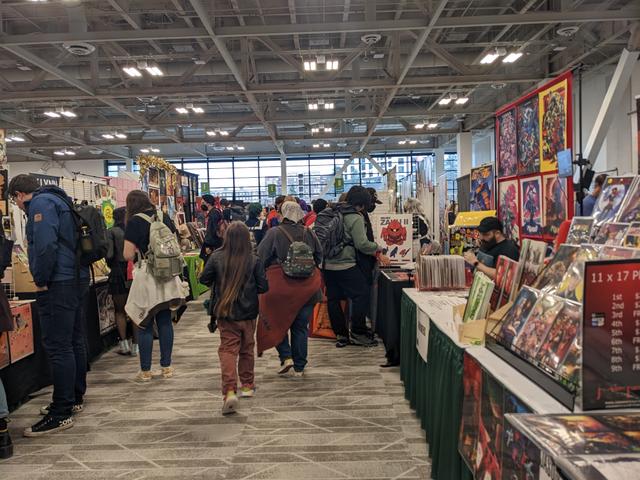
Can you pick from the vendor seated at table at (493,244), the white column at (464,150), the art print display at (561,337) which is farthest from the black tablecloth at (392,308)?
the white column at (464,150)

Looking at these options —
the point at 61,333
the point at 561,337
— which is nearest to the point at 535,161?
the point at 561,337

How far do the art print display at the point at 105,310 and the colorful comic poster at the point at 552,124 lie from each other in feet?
13.4

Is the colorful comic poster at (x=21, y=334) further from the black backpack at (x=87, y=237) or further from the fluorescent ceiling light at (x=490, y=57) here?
the fluorescent ceiling light at (x=490, y=57)

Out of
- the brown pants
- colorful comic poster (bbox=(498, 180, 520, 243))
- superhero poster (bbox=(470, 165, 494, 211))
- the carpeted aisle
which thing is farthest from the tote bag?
superhero poster (bbox=(470, 165, 494, 211))

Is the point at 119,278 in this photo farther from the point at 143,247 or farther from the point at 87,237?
the point at 87,237

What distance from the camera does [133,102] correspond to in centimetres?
1221

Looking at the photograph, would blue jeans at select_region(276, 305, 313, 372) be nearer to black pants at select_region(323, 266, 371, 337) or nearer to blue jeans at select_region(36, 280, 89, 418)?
black pants at select_region(323, 266, 371, 337)

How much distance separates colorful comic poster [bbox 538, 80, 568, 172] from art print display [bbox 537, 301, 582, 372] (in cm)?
118

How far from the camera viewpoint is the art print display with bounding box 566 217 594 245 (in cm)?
192

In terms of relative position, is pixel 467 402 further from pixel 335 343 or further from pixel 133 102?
pixel 133 102

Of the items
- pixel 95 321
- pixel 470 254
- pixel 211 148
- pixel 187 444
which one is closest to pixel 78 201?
pixel 95 321

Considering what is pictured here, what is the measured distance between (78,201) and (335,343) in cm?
321

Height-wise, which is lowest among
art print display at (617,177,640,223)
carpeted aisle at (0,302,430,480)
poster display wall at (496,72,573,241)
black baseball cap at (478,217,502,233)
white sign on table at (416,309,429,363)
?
carpeted aisle at (0,302,430,480)

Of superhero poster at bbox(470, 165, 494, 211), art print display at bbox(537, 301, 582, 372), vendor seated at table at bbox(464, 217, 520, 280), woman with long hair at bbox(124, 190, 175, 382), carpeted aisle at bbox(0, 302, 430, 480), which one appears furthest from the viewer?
superhero poster at bbox(470, 165, 494, 211)
